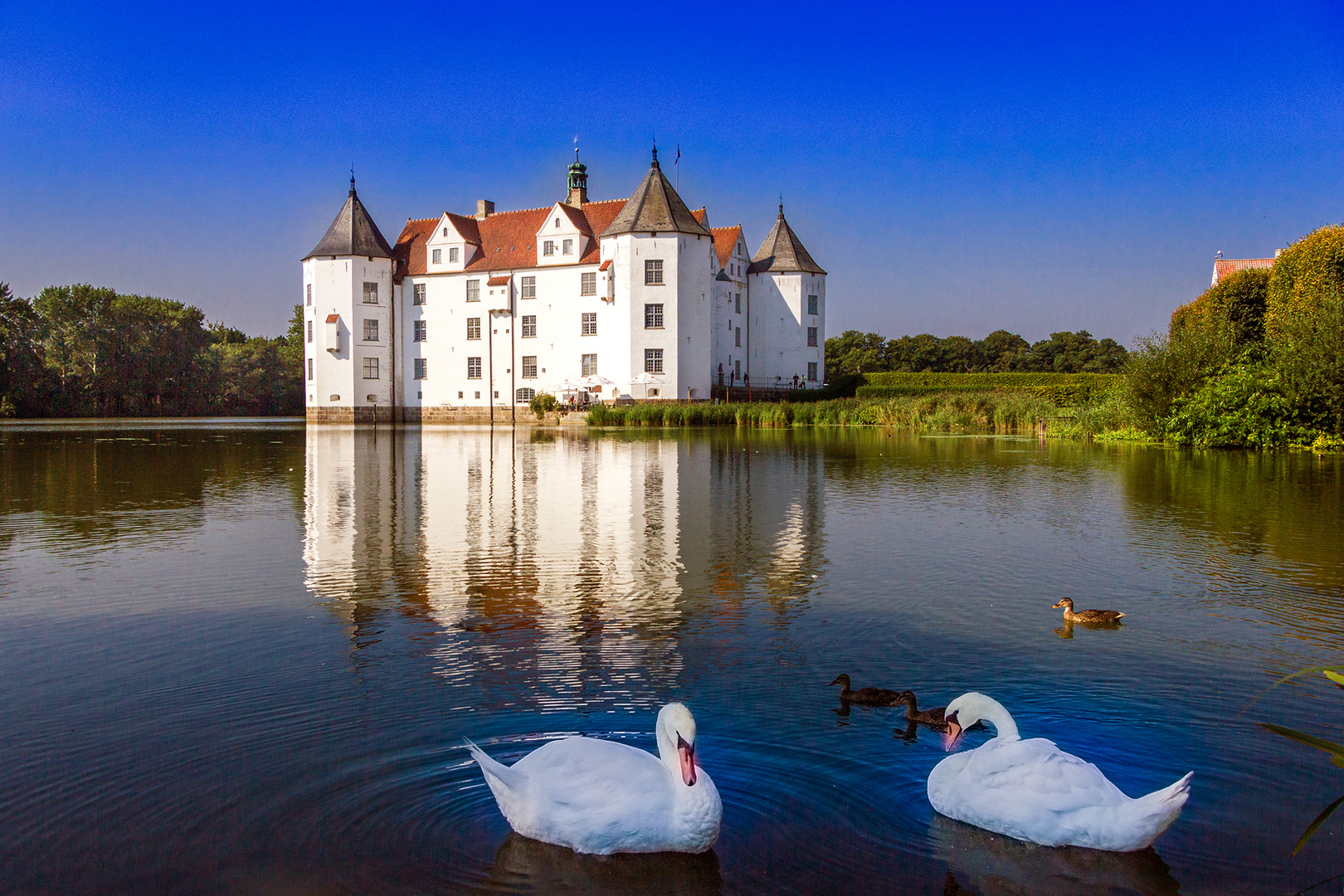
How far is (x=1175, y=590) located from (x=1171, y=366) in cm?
2014

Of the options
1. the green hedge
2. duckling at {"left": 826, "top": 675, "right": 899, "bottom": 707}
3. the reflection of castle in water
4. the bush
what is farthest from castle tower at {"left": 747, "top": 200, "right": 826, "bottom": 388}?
duckling at {"left": 826, "top": 675, "right": 899, "bottom": 707}

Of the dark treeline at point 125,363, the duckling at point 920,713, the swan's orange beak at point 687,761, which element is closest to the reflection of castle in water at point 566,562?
the duckling at point 920,713

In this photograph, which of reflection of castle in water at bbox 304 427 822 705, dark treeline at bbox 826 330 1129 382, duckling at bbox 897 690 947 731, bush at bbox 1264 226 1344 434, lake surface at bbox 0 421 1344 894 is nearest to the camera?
lake surface at bbox 0 421 1344 894

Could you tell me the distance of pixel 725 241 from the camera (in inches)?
2303

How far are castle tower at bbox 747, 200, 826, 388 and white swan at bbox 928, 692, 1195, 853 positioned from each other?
184 ft

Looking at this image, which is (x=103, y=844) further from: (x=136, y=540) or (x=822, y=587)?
(x=136, y=540)

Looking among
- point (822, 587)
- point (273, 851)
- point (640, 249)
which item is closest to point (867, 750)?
point (273, 851)

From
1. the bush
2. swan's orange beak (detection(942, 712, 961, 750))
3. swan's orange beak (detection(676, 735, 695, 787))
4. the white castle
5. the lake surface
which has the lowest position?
the lake surface

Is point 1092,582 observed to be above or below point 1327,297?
below

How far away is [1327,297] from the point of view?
2169 cm

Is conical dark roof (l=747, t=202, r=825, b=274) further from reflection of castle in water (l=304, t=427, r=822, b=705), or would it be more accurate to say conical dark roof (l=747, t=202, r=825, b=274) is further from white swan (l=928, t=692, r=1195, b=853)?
white swan (l=928, t=692, r=1195, b=853)

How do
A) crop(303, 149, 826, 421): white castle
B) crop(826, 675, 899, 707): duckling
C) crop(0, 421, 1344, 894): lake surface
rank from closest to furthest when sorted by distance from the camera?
1. crop(0, 421, 1344, 894): lake surface
2. crop(826, 675, 899, 707): duckling
3. crop(303, 149, 826, 421): white castle

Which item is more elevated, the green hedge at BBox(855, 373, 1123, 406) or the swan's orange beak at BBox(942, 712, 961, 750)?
the green hedge at BBox(855, 373, 1123, 406)

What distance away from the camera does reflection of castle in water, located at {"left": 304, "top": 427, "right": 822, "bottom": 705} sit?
18.7 feet
